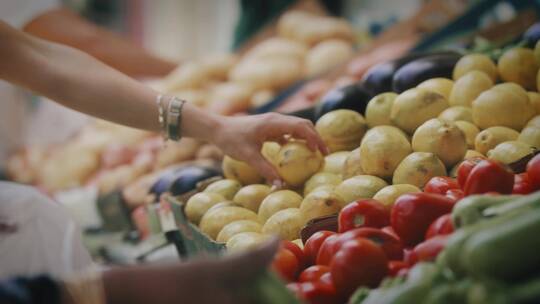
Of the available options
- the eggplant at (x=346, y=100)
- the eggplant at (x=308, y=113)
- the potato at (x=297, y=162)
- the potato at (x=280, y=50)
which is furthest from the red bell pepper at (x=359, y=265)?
the potato at (x=280, y=50)

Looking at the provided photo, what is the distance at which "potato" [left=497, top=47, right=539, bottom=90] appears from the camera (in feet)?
7.21

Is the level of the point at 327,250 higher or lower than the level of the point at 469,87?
lower

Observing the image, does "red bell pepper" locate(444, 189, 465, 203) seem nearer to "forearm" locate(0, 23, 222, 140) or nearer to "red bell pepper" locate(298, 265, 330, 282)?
"red bell pepper" locate(298, 265, 330, 282)

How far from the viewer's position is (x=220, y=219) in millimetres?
1925

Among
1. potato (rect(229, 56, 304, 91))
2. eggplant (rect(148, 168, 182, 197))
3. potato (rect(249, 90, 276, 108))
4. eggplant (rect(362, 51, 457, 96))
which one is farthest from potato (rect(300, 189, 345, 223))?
potato (rect(229, 56, 304, 91))

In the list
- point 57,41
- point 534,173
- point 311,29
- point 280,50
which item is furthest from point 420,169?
point 57,41

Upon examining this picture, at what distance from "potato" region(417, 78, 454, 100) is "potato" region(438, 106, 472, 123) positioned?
14 cm

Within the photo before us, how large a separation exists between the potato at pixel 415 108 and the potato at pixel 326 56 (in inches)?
82.4

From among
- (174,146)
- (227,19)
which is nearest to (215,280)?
(174,146)

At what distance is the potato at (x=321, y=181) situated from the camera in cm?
199

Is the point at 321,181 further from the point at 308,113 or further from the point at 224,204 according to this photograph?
the point at 308,113

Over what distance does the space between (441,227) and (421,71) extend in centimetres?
128

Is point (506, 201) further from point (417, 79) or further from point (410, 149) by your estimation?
point (417, 79)

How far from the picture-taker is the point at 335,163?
209cm
